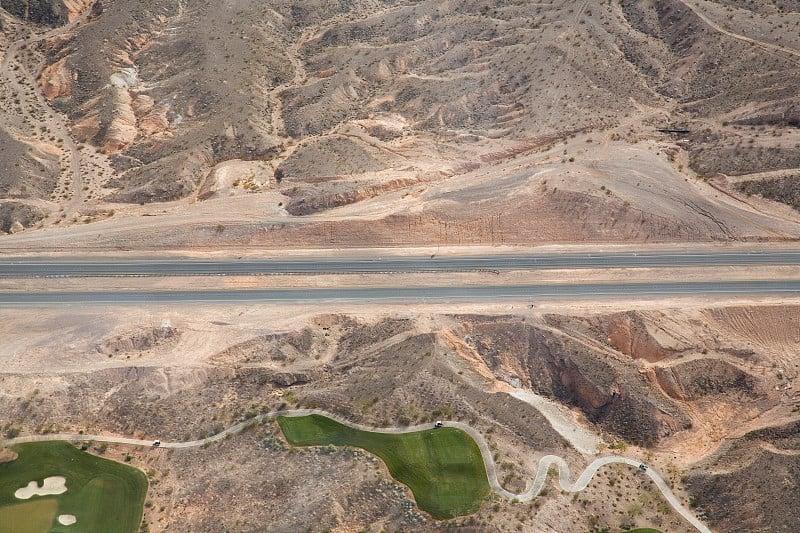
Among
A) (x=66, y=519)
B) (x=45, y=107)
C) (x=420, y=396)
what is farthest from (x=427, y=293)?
(x=45, y=107)

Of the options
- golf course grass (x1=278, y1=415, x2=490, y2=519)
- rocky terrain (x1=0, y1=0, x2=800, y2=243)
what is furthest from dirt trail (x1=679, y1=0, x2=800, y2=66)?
golf course grass (x1=278, y1=415, x2=490, y2=519)

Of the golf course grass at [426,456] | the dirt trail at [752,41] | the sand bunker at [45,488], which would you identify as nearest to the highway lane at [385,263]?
the golf course grass at [426,456]

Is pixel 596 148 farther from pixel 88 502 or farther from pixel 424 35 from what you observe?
pixel 88 502

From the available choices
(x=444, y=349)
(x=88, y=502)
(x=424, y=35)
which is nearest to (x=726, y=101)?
(x=424, y=35)

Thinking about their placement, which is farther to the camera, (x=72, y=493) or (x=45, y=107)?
(x=45, y=107)

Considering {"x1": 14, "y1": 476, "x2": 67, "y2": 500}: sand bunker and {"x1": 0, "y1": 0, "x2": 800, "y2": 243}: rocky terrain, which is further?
{"x1": 0, "y1": 0, "x2": 800, "y2": 243}: rocky terrain

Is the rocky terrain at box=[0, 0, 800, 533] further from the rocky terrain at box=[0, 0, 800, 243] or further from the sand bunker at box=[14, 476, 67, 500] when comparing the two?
the sand bunker at box=[14, 476, 67, 500]

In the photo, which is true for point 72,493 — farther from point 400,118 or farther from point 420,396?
point 400,118
